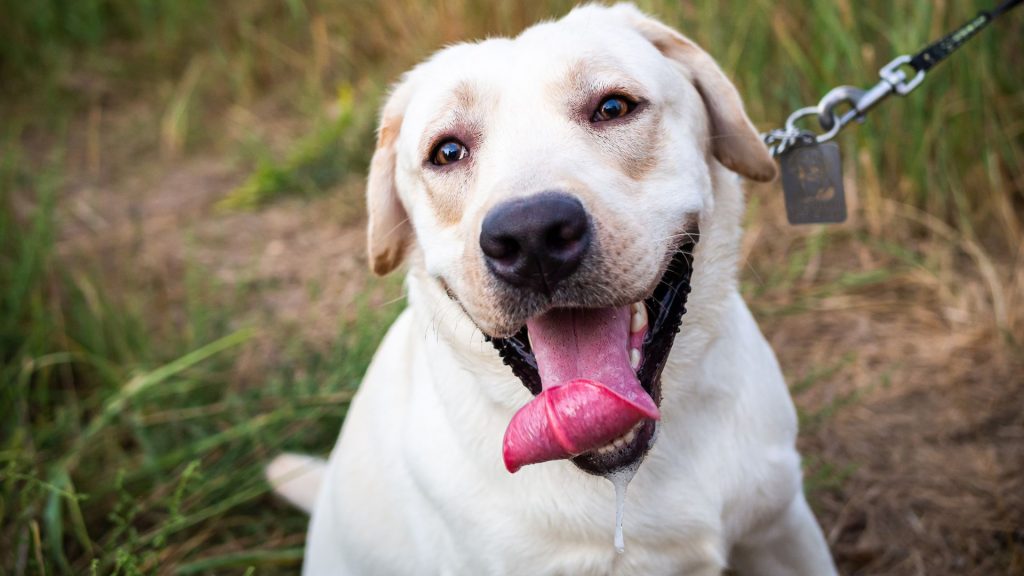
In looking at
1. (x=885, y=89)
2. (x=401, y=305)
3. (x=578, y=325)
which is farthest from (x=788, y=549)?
(x=401, y=305)

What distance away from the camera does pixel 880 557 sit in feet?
8.25

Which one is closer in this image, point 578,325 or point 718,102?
point 578,325

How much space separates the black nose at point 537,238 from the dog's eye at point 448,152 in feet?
1.38

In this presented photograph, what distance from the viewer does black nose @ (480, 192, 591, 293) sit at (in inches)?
60.4

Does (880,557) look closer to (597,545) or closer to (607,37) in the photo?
(597,545)

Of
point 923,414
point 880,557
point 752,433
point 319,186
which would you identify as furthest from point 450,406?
point 319,186

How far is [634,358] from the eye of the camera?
1.73m

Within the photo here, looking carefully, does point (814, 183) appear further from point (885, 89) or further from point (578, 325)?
point (578, 325)

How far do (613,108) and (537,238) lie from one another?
511mm

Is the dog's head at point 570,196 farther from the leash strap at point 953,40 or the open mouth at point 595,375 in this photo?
the leash strap at point 953,40

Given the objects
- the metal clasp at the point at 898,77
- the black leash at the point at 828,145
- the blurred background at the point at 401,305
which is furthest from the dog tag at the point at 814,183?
the blurred background at the point at 401,305

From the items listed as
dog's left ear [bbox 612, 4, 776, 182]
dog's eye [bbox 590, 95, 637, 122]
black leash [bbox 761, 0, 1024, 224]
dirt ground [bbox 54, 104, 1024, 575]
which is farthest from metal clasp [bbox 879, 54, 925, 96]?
dog's eye [bbox 590, 95, 637, 122]

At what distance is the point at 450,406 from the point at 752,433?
0.70 m

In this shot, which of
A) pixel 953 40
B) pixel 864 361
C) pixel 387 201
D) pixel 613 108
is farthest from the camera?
pixel 864 361
